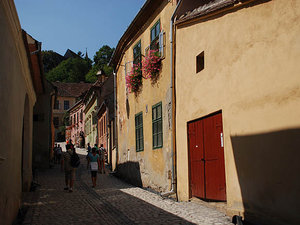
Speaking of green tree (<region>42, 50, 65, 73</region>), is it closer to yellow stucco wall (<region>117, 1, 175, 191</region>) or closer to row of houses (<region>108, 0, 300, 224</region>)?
yellow stucco wall (<region>117, 1, 175, 191</region>)

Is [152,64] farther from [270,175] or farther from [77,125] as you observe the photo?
[77,125]

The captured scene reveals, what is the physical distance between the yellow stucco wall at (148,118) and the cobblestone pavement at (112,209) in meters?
0.85

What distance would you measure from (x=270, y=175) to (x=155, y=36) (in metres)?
7.97

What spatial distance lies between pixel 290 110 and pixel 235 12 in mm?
2808

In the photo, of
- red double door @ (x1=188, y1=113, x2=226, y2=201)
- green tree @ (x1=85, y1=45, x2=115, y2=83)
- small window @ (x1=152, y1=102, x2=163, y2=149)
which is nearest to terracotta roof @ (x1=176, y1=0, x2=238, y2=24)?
red double door @ (x1=188, y1=113, x2=226, y2=201)

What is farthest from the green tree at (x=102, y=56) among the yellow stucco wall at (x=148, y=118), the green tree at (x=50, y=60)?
the yellow stucco wall at (x=148, y=118)

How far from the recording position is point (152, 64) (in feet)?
42.0

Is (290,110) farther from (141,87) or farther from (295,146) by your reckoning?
(141,87)

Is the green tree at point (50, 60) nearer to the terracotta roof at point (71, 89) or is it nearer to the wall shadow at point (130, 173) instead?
the terracotta roof at point (71, 89)

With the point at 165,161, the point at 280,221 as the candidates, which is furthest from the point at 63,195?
the point at 280,221

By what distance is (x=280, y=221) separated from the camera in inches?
248

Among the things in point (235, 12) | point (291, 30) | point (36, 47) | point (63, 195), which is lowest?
point (63, 195)

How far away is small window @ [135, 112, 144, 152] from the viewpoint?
582 inches

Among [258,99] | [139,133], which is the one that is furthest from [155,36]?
[258,99]
